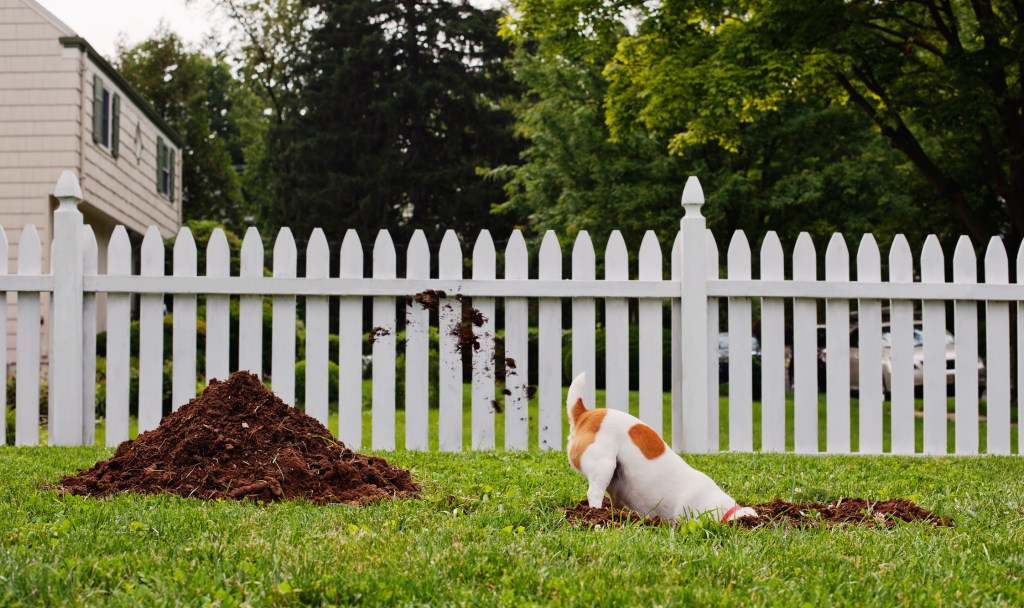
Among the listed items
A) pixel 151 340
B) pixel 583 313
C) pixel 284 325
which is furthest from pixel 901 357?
pixel 151 340

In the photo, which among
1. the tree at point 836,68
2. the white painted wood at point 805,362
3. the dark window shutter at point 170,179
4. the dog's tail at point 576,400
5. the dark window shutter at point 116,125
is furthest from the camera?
the dark window shutter at point 170,179

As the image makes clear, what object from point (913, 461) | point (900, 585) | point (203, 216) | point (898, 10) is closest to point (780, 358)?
point (913, 461)

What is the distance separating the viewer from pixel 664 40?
10.8 m

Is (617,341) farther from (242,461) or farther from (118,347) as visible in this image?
(118,347)

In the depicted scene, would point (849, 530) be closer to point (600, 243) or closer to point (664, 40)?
point (664, 40)

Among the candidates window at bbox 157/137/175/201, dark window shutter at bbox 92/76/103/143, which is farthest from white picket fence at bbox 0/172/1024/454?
window at bbox 157/137/175/201

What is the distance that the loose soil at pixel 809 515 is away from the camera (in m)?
3.40

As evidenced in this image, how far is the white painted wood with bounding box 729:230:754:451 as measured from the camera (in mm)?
5895

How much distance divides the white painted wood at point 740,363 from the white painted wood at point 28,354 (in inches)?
170

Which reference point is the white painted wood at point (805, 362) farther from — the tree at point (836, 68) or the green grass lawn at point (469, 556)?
the tree at point (836, 68)

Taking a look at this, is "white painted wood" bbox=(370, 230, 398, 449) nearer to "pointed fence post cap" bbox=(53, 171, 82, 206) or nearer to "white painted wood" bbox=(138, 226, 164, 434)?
"white painted wood" bbox=(138, 226, 164, 434)

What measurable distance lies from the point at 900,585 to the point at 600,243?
1589 centimetres

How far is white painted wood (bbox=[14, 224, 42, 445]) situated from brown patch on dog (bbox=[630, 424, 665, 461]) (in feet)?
13.5

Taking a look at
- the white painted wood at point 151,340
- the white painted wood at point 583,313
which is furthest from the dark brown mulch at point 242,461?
the white painted wood at point 583,313
